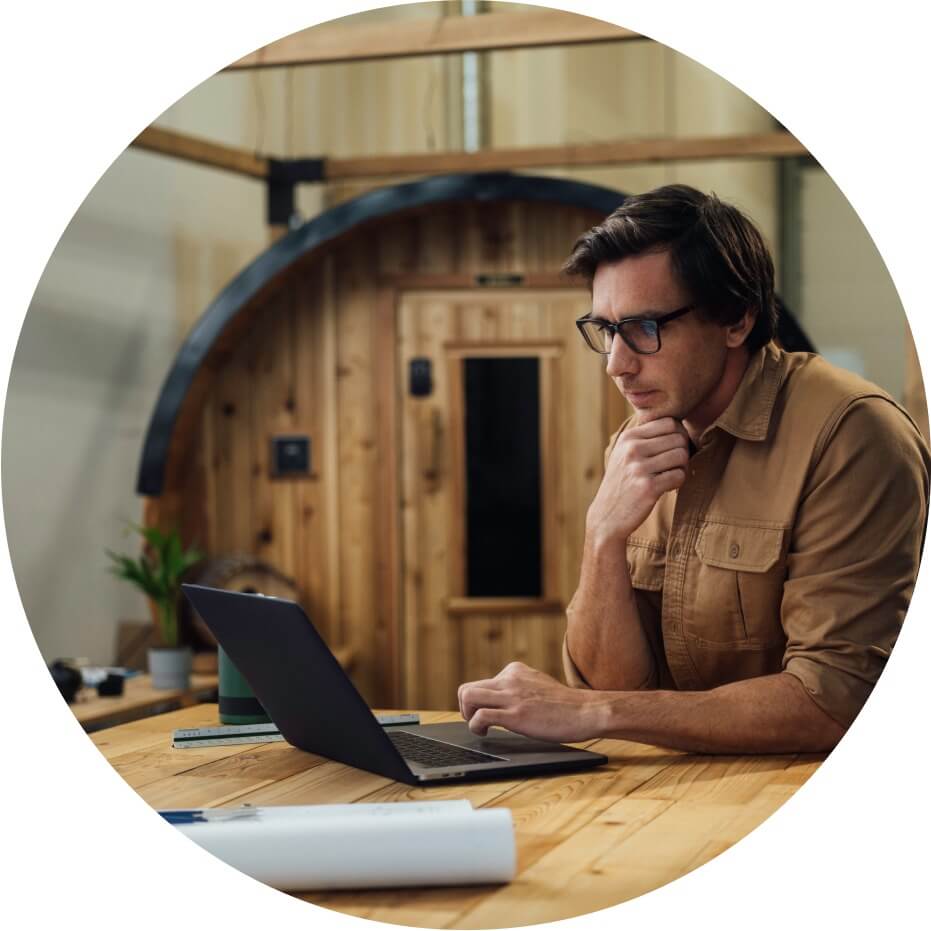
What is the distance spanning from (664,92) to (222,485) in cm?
352

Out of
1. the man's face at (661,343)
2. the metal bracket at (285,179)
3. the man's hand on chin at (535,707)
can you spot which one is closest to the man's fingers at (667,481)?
the man's face at (661,343)

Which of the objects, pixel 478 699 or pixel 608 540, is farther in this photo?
pixel 608 540

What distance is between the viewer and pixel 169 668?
416cm

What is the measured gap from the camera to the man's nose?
6.34 feet

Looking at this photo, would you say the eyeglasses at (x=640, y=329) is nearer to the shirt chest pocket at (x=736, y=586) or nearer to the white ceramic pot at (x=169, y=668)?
the shirt chest pocket at (x=736, y=586)

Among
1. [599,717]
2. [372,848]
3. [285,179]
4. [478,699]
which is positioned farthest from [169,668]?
[372,848]

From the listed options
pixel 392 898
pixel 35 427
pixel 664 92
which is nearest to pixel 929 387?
pixel 392 898

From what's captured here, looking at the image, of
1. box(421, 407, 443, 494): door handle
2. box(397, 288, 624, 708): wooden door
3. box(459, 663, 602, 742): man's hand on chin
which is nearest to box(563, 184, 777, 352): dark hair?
box(459, 663, 602, 742): man's hand on chin

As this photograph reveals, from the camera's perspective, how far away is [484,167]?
487cm

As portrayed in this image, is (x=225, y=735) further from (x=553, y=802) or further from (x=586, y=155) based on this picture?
(x=586, y=155)

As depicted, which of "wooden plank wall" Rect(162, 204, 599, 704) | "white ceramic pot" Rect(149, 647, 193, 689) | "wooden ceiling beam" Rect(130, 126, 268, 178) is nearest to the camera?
"white ceramic pot" Rect(149, 647, 193, 689)

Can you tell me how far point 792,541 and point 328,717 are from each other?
72 cm

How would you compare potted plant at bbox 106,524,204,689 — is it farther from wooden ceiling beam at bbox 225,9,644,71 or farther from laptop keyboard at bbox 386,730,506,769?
laptop keyboard at bbox 386,730,506,769

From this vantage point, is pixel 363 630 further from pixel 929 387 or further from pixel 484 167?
pixel 929 387
